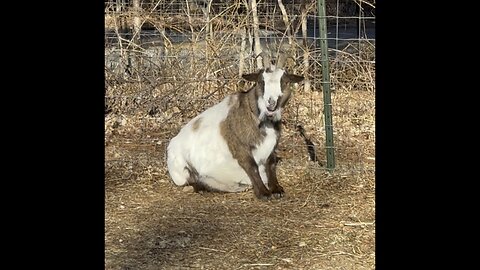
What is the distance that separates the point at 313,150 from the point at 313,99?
0.58 m

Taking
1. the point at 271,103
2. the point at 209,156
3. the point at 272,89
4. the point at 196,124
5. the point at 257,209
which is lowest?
the point at 257,209

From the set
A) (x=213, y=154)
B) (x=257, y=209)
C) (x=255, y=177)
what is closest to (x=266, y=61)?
(x=213, y=154)

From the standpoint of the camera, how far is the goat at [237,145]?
17.3 feet

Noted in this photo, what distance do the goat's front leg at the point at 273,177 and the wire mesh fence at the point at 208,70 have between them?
708 millimetres

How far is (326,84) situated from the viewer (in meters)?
5.65

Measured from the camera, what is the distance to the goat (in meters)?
5.29

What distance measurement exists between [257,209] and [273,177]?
503 mm

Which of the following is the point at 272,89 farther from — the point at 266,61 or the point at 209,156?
the point at 209,156

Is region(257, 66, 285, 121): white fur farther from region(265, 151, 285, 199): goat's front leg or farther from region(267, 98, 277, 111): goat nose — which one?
region(265, 151, 285, 199): goat's front leg

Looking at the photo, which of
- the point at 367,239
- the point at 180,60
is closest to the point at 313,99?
the point at 180,60

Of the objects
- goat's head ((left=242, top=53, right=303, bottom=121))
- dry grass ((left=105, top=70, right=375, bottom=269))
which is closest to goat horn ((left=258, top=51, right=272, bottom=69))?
goat's head ((left=242, top=53, right=303, bottom=121))

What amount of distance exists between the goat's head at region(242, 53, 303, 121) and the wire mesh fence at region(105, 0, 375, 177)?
104 centimetres
